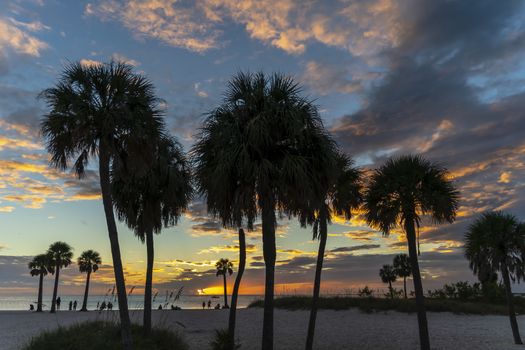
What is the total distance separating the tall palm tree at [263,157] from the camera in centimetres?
1440

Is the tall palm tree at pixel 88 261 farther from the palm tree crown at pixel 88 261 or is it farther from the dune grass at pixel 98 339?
the dune grass at pixel 98 339

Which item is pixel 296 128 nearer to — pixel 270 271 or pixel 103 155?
pixel 270 271

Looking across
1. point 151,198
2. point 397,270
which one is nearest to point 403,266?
point 397,270

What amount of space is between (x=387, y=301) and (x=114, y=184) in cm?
3830

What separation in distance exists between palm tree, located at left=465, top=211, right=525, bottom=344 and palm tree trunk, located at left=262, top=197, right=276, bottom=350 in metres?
16.0

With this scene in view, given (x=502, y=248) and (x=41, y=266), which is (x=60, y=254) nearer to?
(x=41, y=266)

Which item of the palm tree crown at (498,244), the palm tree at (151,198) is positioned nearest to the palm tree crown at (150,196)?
the palm tree at (151,198)

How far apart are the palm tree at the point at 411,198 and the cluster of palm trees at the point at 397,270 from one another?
68634 mm

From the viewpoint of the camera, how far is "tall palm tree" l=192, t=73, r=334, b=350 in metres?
14.4

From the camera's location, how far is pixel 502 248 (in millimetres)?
24688

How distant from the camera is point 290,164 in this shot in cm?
1430

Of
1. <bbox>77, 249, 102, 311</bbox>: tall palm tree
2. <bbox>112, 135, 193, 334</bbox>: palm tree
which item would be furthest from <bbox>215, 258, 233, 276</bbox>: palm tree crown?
<bbox>112, 135, 193, 334</bbox>: palm tree

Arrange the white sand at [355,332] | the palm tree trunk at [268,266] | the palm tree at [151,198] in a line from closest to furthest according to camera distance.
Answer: the palm tree trunk at [268,266] < the palm tree at [151,198] < the white sand at [355,332]

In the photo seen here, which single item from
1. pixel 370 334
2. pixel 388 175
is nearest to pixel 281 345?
pixel 370 334
